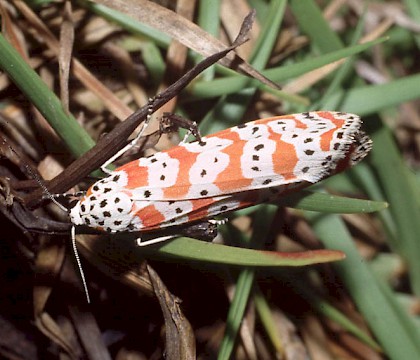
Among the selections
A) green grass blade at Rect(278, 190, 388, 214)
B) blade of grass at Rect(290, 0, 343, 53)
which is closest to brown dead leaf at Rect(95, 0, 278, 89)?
green grass blade at Rect(278, 190, 388, 214)

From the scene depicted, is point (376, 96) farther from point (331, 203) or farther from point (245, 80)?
point (331, 203)

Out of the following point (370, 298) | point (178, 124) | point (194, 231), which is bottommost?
point (370, 298)

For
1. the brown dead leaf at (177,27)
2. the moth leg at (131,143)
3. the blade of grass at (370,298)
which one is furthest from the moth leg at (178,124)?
the blade of grass at (370,298)

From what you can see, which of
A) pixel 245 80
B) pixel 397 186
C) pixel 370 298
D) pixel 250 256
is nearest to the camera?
pixel 250 256

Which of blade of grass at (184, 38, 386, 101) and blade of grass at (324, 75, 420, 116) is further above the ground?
blade of grass at (184, 38, 386, 101)

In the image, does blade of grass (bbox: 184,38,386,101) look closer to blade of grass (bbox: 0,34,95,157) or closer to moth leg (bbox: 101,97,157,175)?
moth leg (bbox: 101,97,157,175)

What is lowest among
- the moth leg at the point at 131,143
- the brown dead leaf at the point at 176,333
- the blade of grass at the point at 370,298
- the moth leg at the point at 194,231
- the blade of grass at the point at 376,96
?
the blade of grass at the point at 370,298

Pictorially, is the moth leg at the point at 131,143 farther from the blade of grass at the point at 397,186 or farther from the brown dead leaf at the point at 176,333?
the blade of grass at the point at 397,186

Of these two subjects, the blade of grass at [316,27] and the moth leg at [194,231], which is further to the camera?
the blade of grass at [316,27]

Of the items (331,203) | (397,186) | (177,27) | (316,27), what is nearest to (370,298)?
(397,186)

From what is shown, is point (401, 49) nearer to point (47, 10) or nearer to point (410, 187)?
point (410, 187)

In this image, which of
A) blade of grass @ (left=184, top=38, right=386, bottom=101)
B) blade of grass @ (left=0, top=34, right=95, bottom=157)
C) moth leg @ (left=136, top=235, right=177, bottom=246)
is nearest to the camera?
blade of grass @ (left=0, top=34, right=95, bottom=157)

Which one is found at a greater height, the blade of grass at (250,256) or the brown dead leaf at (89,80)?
the brown dead leaf at (89,80)
